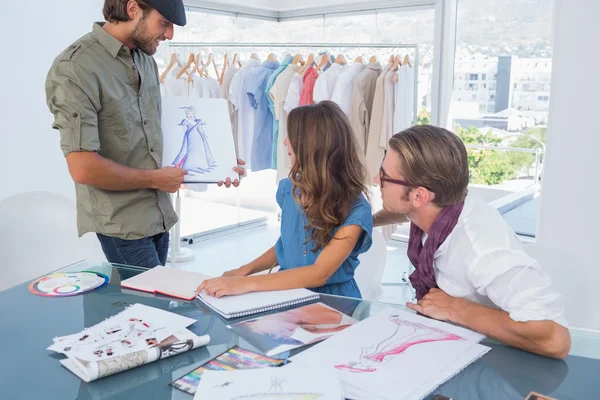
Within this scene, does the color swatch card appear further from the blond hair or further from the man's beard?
the man's beard

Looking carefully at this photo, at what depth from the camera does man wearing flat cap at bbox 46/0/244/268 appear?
195 centimetres

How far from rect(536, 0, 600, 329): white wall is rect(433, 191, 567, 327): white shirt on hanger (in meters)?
2.09

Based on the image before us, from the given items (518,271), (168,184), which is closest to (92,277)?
(168,184)

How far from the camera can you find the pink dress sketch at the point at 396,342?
1.18m

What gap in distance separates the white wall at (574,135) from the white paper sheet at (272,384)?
264 centimetres

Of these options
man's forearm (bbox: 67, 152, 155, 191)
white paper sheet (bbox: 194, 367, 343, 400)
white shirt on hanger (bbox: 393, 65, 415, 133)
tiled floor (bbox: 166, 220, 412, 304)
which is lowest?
tiled floor (bbox: 166, 220, 412, 304)

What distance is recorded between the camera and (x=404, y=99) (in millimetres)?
3742

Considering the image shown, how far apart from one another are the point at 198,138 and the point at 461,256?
143 centimetres

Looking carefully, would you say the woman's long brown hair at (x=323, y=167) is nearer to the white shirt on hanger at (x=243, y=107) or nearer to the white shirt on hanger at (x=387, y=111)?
the white shirt on hanger at (x=387, y=111)

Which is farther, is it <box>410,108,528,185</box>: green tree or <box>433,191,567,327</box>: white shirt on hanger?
<box>410,108,528,185</box>: green tree

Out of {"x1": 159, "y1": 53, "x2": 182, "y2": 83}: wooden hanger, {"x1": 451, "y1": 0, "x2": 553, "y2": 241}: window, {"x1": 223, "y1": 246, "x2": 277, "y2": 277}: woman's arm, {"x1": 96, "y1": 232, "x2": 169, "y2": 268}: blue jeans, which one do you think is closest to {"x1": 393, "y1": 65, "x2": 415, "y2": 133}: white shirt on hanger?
{"x1": 451, "y1": 0, "x2": 553, "y2": 241}: window

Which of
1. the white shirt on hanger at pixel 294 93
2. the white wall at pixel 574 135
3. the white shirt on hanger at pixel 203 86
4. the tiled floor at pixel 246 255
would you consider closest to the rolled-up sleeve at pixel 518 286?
the white wall at pixel 574 135

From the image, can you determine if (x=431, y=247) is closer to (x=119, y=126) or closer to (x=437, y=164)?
(x=437, y=164)

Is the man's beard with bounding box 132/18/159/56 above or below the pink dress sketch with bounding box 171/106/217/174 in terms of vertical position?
above
